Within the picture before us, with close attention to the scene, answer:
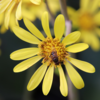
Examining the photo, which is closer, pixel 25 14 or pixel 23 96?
pixel 25 14

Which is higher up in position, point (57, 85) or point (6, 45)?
point (6, 45)

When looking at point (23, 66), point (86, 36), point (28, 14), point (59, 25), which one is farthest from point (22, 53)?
point (86, 36)

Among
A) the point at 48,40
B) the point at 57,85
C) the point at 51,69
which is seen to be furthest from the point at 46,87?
the point at 57,85

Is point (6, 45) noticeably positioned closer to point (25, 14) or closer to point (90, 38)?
point (25, 14)

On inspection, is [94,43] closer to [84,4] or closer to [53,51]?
[84,4]

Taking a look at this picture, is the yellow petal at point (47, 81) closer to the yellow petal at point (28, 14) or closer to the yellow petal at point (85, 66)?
the yellow petal at point (85, 66)

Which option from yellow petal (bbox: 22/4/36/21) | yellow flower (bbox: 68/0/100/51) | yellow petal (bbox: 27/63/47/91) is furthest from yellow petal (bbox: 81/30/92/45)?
yellow petal (bbox: 27/63/47/91)

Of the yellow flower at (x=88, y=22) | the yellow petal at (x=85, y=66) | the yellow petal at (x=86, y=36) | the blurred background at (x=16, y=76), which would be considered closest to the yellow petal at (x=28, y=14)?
the blurred background at (x=16, y=76)
